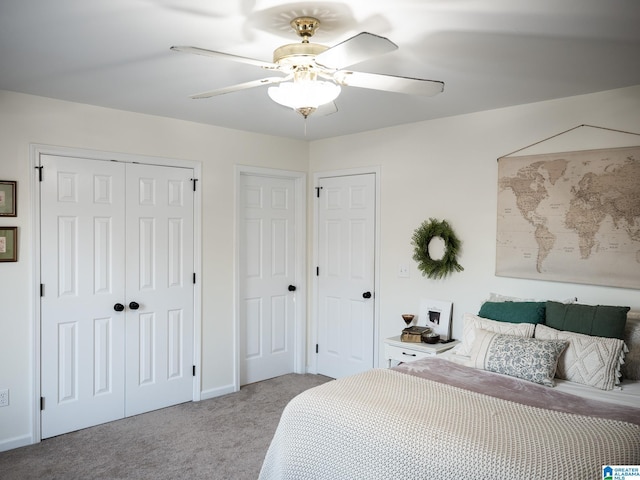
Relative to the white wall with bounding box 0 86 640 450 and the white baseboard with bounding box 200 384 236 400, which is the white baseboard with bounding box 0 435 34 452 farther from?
the white baseboard with bounding box 200 384 236 400

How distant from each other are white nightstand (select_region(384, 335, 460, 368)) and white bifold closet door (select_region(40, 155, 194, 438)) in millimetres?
1713

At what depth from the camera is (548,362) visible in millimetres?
2600

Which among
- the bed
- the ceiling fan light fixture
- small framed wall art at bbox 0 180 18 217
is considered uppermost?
the ceiling fan light fixture

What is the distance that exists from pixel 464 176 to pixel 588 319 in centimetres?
146

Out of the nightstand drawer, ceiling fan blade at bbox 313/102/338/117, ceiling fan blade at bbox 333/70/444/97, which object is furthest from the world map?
ceiling fan blade at bbox 313/102/338/117

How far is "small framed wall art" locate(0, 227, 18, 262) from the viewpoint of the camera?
3223mm

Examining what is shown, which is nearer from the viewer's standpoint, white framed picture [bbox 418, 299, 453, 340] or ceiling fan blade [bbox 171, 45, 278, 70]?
ceiling fan blade [bbox 171, 45, 278, 70]

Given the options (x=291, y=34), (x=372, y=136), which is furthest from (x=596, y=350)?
(x=372, y=136)

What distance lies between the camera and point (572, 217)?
3.22 metres

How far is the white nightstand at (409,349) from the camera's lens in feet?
11.7

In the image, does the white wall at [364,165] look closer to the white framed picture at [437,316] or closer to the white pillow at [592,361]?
the white framed picture at [437,316]

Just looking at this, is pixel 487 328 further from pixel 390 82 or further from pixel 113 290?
pixel 113 290

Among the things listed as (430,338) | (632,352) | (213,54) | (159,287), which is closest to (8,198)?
(159,287)

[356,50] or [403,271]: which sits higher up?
[356,50]
